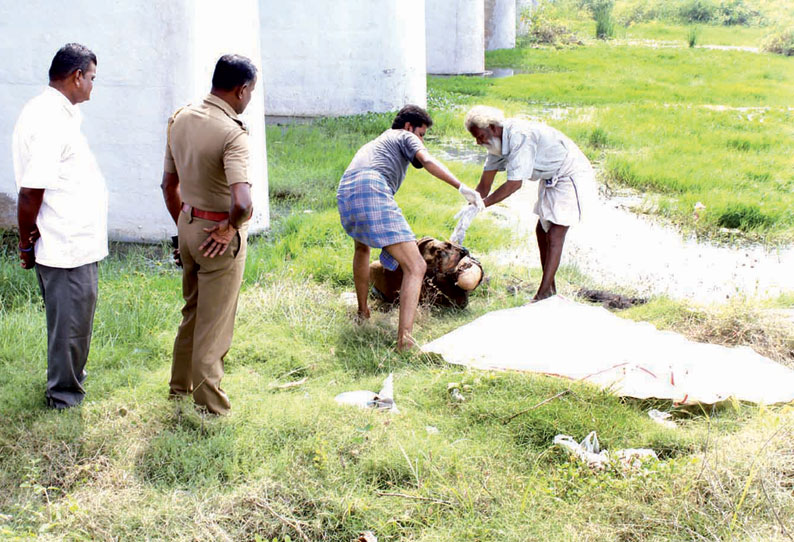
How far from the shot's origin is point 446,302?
5758mm

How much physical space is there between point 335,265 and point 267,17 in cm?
905

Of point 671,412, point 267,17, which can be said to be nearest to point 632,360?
point 671,412

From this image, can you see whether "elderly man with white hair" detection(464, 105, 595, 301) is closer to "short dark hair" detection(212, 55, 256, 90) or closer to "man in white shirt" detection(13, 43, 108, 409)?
"short dark hair" detection(212, 55, 256, 90)

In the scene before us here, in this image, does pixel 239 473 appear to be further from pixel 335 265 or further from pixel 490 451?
pixel 335 265

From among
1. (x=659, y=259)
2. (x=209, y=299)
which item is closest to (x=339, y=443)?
(x=209, y=299)

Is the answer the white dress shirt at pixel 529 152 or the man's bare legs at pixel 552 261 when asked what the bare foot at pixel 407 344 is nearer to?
the man's bare legs at pixel 552 261

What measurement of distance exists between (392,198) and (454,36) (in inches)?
689

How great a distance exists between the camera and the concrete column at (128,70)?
638 centimetres

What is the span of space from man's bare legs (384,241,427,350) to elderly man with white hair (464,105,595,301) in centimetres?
105

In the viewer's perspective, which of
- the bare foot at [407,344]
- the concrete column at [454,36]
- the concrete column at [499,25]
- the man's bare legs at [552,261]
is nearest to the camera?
the bare foot at [407,344]

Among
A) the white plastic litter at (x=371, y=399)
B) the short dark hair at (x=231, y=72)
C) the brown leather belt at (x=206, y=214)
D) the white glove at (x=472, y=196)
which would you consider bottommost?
the white plastic litter at (x=371, y=399)

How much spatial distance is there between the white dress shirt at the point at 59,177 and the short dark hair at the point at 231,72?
2.59 feet

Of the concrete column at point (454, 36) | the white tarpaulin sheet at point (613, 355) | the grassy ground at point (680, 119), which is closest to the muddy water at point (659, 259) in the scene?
the grassy ground at point (680, 119)

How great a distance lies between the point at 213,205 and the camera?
3.69m
